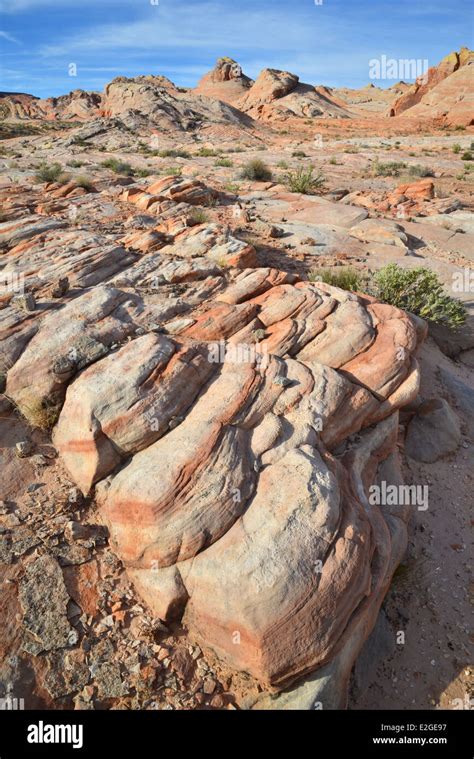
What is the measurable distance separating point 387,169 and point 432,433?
70.3 ft

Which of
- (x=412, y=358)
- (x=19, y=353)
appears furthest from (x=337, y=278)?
(x=19, y=353)

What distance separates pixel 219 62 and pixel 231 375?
73.4 meters

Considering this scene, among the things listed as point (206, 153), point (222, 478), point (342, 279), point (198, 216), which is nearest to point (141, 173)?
point (206, 153)

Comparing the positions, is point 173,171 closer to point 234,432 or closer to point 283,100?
point 234,432

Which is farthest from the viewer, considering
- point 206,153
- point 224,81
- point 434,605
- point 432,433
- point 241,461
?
point 224,81

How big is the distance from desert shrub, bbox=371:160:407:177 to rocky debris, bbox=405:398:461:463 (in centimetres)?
1977

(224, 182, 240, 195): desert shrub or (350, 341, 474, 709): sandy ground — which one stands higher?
(224, 182, 240, 195): desert shrub

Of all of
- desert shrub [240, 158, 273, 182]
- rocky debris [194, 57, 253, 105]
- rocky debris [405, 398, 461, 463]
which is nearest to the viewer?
rocky debris [405, 398, 461, 463]

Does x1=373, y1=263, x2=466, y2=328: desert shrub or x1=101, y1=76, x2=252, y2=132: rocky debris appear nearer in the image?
x1=373, y1=263, x2=466, y2=328: desert shrub

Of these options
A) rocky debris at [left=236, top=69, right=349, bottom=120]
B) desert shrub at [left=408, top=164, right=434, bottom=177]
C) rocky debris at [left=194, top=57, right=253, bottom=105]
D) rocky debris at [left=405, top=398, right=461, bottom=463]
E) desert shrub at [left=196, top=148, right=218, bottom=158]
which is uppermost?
rocky debris at [left=194, top=57, right=253, bottom=105]

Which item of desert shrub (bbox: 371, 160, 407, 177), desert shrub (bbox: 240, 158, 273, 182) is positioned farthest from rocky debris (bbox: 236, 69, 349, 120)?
desert shrub (bbox: 240, 158, 273, 182)

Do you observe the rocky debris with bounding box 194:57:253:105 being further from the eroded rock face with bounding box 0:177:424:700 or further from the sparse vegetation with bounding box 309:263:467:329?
the eroded rock face with bounding box 0:177:424:700

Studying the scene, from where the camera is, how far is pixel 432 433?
7.21 meters

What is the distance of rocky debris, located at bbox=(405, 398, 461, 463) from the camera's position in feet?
23.2
